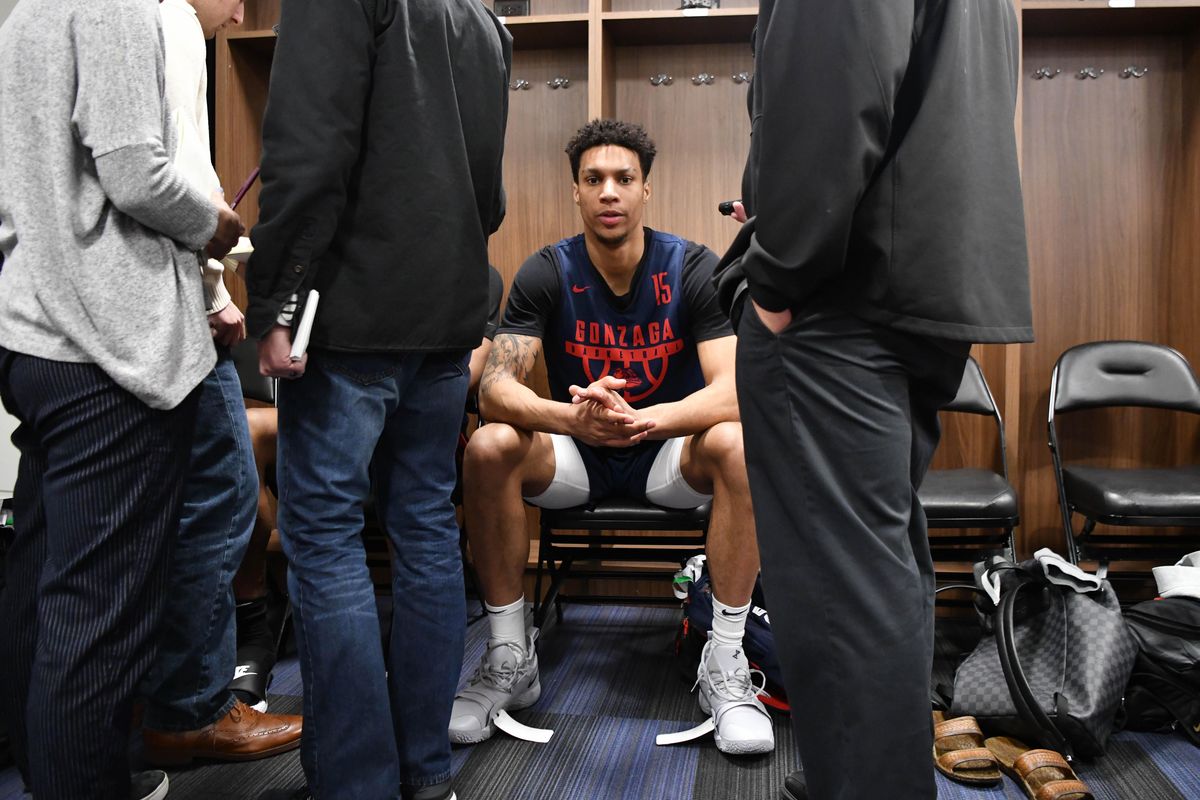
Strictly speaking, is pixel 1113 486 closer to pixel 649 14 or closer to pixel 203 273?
pixel 649 14

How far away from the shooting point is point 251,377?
282cm

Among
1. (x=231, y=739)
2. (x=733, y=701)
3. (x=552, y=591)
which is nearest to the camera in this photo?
(x=231, y=739)

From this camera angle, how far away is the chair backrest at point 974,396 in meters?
2.78

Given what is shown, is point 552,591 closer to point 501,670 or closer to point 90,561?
point 501,670

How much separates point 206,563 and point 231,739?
391 millimetres

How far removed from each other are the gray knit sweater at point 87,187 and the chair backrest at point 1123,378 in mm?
2598

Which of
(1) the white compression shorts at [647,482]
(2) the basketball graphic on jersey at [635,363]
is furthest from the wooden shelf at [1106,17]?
(1) the white compression shorts at [647,482]

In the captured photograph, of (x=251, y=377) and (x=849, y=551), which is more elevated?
(x=251, y=377)

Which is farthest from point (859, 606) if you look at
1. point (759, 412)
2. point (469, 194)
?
point (469, 194)

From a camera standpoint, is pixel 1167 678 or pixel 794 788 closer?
pixel 794 788

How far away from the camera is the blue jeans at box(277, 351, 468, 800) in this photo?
4.16 feet

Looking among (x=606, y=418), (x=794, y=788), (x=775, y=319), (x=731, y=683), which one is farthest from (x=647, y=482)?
(x=775, y=319)

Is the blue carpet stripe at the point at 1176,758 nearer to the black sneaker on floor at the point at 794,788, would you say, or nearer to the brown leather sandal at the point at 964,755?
the brown leather sandal at the point at 964,755

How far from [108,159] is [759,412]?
933 mm
